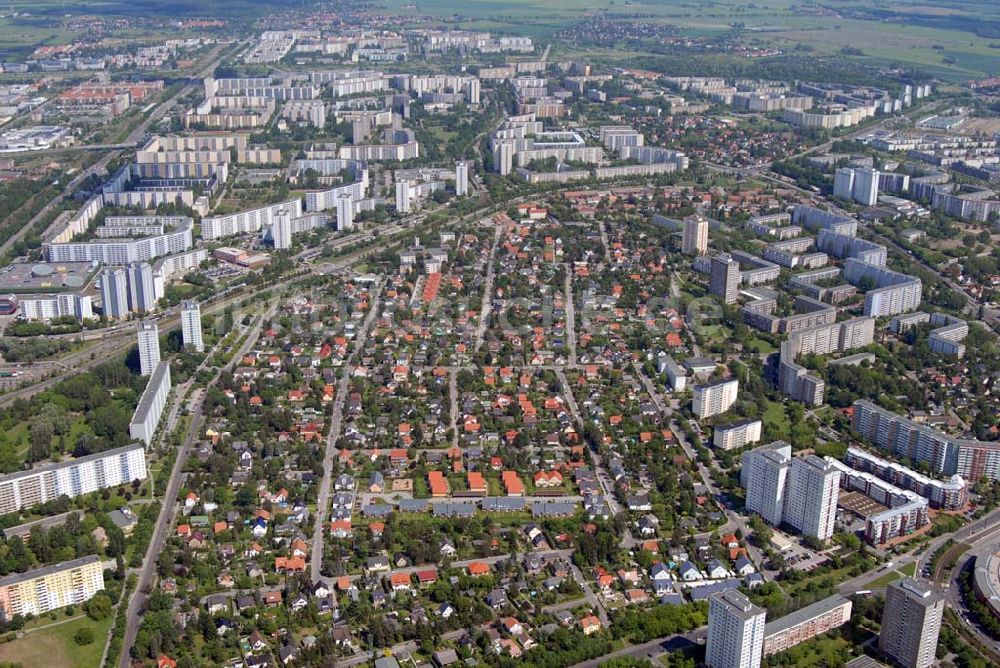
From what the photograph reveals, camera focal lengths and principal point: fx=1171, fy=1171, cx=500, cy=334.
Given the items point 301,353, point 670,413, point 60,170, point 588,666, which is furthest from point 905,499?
point 60,170

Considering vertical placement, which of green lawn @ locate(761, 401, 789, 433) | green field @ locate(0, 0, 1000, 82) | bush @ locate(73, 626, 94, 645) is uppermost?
green field @ locate(0, 0, 1000, 82)

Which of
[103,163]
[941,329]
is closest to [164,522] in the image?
[941,329]

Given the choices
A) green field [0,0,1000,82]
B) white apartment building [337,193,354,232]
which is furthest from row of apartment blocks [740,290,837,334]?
green field [0,0,1000,82]

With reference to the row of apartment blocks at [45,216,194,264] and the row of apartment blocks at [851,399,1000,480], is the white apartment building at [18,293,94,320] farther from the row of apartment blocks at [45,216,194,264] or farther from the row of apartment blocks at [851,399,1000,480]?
the row of apartment blocks at [851,399,1000,480]

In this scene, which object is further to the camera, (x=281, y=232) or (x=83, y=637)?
(x=281, y=232)

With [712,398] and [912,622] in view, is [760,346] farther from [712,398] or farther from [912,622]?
[912,622]

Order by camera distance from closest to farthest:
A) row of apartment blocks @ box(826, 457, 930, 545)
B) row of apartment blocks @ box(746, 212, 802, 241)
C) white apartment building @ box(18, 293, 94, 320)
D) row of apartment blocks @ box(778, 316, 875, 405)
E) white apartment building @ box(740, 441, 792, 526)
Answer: row of apartment blocks @ box(826, 457, 930, 545), white apartment building @ box(740, 441, 792, 526), row of apartment blocks @ box(778, 316, 875, 405), white apartment building @ box(18, 293, 94, 320), row of apartment blocks @ box(746, 212, 802, 241)

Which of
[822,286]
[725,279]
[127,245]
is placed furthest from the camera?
[127,245]

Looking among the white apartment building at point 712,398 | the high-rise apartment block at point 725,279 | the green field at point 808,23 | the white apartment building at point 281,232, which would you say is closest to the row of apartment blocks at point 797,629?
the white apartment building at point 712,398
